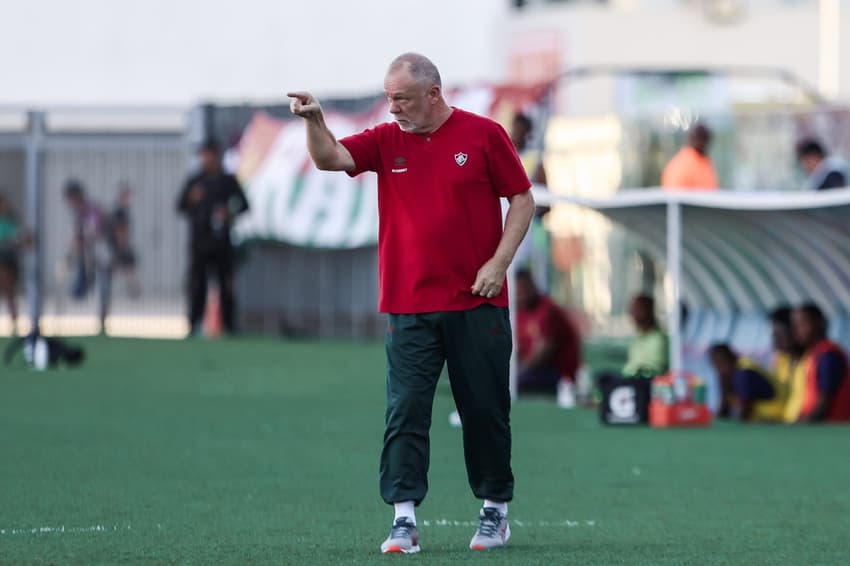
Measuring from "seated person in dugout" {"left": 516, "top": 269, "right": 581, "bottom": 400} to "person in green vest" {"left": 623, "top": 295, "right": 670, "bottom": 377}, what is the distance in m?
0.92

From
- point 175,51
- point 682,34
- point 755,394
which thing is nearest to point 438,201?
point 755,394

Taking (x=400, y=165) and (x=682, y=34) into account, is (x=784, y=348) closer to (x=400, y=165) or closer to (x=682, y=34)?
(x=400, y=165)

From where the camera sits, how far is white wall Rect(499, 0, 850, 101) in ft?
141

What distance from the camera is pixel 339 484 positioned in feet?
34.6

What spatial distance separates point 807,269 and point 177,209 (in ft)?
33.4

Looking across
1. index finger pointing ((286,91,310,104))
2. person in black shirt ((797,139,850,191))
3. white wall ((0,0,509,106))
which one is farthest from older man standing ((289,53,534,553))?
white wall ((0,0,509,106))

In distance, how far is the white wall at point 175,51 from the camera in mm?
30906

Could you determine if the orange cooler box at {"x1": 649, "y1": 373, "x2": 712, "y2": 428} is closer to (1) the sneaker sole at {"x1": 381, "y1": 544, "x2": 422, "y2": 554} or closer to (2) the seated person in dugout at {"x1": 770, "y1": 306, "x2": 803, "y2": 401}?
(2) the seated person in dugout at {"x1": 770, "y1": 306, "x2": 803, "y2": 401}

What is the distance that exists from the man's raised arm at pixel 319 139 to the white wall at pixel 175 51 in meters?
22.9

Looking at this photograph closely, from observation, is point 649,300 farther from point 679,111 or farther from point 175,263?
point 175,263

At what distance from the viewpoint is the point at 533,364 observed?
16.6 metres

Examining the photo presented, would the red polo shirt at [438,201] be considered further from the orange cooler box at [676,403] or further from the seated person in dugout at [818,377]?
the seated person in dugout at [818,377]

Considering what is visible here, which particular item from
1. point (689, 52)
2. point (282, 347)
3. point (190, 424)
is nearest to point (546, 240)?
point (282, 347)

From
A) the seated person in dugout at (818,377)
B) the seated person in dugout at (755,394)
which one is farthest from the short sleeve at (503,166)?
the seated person in dugout at (755,394)
